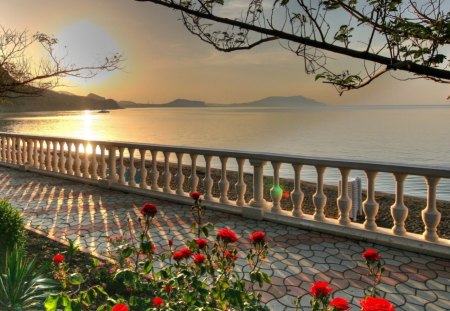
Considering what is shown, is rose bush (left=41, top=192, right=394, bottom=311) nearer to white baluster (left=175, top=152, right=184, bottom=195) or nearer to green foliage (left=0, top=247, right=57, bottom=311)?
green foliage (left=0, top=247, right=57, bottom=311)

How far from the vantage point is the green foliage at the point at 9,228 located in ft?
15.6

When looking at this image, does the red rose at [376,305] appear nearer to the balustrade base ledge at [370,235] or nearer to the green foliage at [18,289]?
the green foliage at [18,289]

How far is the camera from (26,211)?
793 centimetres

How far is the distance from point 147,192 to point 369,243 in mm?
5477

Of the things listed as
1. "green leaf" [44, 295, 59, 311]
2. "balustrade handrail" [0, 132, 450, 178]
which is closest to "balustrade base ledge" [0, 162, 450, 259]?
"balustrade handrail" [0, 132, 450, 178]

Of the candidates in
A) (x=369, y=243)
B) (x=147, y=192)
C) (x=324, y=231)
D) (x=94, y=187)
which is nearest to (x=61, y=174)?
(x=94, y=187)

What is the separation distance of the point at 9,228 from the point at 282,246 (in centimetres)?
386

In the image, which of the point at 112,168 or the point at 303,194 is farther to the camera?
the point at 112,168

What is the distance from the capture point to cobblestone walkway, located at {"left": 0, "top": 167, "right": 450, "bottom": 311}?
169 inches

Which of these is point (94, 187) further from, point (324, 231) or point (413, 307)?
point (413, 307)

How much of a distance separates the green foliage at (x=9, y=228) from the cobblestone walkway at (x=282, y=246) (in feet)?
3.47

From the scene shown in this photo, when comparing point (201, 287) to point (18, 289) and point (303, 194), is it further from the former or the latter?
point (303, 194)

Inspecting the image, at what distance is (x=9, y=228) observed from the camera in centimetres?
479

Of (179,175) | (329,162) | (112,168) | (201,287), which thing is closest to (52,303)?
(201,287)
